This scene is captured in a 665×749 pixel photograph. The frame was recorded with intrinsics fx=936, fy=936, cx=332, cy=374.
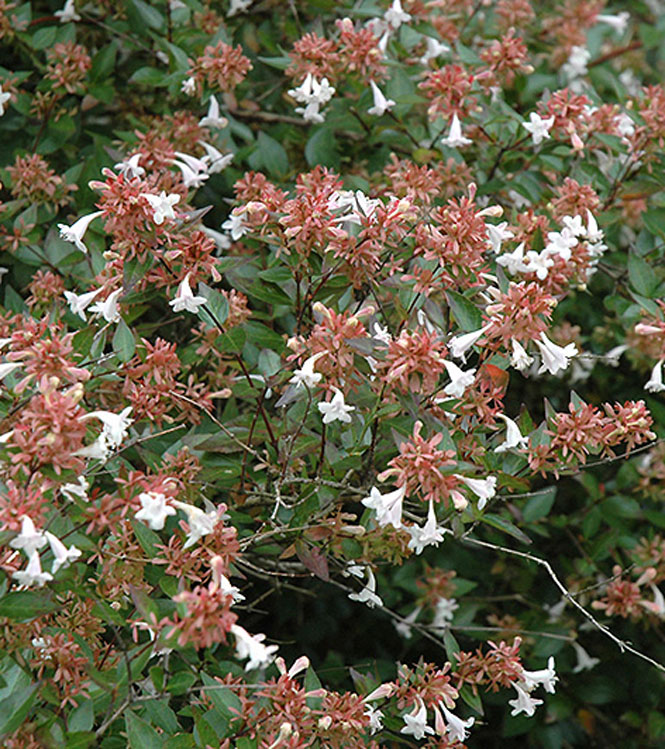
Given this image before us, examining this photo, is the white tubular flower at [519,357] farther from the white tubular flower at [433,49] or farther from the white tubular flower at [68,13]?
the white tubular flower at [68,13]

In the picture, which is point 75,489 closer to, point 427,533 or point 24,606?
point 24,606

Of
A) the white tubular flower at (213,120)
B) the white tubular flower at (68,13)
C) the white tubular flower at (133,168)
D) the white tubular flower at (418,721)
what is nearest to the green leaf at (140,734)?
the white tubular flower at (418,721)

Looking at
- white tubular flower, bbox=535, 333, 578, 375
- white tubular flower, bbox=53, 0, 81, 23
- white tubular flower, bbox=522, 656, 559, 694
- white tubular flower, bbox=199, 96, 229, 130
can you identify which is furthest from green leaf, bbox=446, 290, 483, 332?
white tubular flower, bbox=53, 0, 81, 23

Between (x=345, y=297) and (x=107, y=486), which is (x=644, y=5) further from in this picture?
(x=107, y=486)

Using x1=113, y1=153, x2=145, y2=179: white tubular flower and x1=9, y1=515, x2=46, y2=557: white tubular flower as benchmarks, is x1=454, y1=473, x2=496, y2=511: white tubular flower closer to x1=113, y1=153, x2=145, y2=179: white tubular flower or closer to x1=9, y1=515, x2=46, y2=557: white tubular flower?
x1=9, y1=515, x2=46, y2=557: white tubular flower

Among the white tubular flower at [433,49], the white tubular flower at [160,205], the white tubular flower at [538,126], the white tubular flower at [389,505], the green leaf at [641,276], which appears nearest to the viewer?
the white tubular flower at [389,505]

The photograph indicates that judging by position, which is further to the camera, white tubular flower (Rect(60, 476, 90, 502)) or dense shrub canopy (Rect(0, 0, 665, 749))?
dense shrub canopy (Rect(0, 0, 665, 749))

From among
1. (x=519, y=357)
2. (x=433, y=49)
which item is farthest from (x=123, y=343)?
(x=433, y=49)
